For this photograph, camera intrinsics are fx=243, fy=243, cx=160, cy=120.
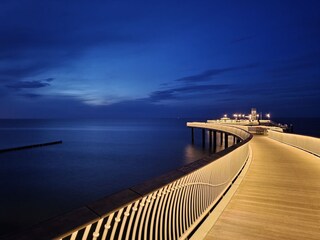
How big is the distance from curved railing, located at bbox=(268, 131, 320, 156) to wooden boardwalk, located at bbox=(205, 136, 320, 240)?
489cm

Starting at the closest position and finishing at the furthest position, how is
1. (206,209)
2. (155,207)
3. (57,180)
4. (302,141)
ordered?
(155,207), (206,209), (302,141), (57,180)

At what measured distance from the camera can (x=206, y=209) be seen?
4.67m

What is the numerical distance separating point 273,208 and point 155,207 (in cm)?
373

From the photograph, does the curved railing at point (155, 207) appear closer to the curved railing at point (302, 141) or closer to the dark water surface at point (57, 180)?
the curved railing at point (302, 141)

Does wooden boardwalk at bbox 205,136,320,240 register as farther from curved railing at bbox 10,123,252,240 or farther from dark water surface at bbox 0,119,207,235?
dark water surface at bbox 0,119,207,235

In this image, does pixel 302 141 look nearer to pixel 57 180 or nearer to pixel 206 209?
pixel 206 209

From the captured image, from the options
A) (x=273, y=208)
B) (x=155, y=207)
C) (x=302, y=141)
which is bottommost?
(x=273, y=208)

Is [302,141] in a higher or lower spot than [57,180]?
higher

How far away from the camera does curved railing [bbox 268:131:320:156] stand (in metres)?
13.2

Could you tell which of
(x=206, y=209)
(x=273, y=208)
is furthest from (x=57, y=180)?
(x=273, y=208)

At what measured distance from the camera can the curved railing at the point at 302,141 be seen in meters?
13.2

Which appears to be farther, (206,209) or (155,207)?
(206,209)

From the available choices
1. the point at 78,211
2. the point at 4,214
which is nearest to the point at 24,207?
the point at 4,214

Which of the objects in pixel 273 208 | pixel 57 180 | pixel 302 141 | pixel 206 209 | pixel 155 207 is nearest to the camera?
pixel 155 207
